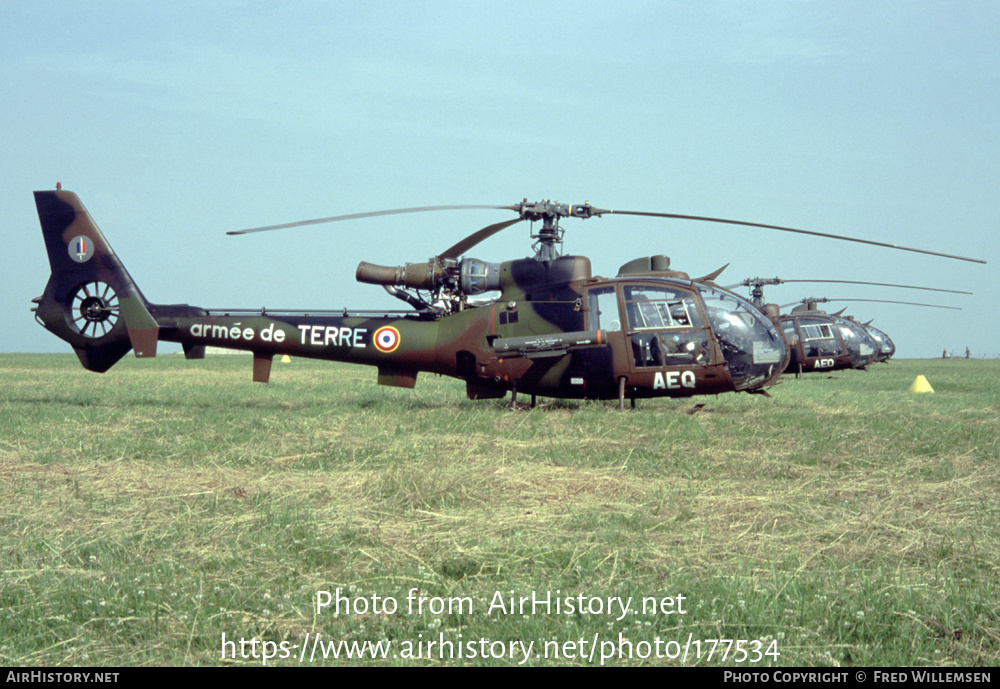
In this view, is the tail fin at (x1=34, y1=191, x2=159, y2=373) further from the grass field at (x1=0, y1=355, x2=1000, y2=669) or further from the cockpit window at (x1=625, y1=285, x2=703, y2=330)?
the cockpit window at (x1=625, y1=285, x2=703, y2=330)

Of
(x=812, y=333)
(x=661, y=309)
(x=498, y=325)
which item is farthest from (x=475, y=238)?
(x=812, y=333)

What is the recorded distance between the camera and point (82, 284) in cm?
1587

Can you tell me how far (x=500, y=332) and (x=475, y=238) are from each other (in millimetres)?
1765

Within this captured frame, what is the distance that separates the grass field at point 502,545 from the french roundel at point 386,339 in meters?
3.54

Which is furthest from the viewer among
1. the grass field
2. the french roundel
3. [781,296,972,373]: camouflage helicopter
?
[781,296,972,373]: camouflage helicopter

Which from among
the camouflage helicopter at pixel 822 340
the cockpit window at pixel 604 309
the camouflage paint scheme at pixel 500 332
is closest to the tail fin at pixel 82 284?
the camouflage paint scheme at pixel 500 332

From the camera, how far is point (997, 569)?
5.00 m

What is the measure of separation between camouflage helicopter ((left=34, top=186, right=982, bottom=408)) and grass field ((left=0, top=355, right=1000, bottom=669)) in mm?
2374

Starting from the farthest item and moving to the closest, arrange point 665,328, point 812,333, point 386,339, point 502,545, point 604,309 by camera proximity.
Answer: point 812,333
point 386,339
point 604,309
point 665,328
point 502,545

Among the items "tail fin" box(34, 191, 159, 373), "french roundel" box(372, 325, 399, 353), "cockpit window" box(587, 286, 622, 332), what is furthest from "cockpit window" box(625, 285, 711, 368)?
"tail fin" box(34, 191, 159, 373)

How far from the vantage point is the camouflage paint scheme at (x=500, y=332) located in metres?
13.6

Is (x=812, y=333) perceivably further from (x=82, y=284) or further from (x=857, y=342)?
(x=82, y=284)

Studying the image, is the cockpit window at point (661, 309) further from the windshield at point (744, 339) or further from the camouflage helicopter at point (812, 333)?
the camouflage helicopter at point (812, 333)

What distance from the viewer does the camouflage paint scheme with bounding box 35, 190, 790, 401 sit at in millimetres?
13641
